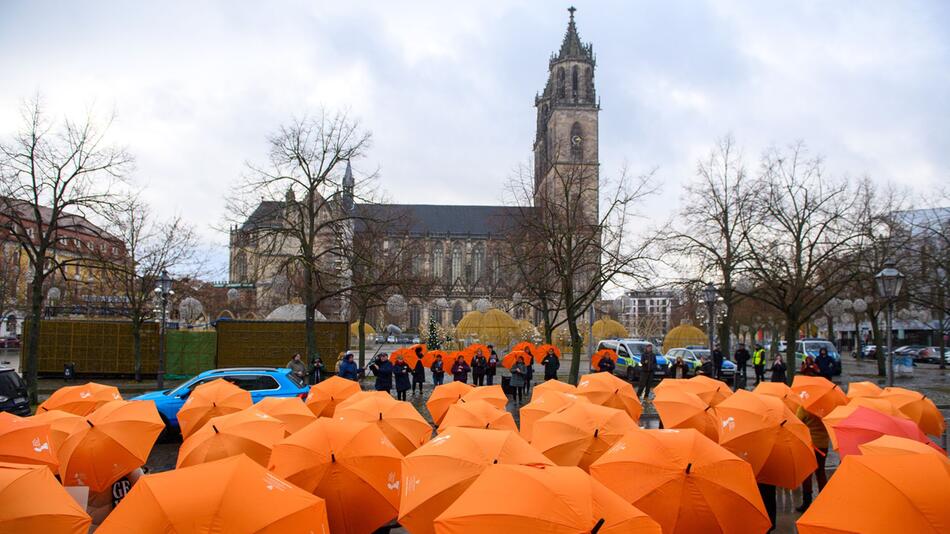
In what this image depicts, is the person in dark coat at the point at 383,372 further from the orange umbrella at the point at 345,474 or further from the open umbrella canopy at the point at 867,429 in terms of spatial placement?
the open umbrella canopy at the point at 867,429

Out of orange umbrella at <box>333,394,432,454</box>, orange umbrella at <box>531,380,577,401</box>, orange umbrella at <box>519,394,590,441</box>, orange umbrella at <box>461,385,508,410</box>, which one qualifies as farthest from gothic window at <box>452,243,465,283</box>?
orange umbrella at <box>333,394,432,454</box>

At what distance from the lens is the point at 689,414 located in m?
9.15

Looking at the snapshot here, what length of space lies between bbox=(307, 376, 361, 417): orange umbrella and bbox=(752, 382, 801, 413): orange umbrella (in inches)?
246

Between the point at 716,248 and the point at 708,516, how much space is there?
2818cm

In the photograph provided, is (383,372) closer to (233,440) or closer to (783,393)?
(783,393)

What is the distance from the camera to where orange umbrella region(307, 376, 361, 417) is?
1109 cm

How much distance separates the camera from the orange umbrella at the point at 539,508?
12.8 ft

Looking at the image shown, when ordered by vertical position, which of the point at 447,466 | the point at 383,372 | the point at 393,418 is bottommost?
the point at 383,372

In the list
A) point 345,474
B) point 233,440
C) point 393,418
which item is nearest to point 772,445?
point 393,418

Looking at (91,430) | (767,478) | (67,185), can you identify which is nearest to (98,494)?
(91,430)

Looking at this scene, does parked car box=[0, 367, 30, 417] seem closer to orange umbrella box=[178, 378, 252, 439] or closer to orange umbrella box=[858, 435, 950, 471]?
orange umbrella box=[178, 378, 252, 439]

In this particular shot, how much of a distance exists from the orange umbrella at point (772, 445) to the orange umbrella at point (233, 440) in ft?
16.0

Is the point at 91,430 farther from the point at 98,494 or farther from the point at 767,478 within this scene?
the point at 767,478

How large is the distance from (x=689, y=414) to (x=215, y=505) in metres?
6.76
